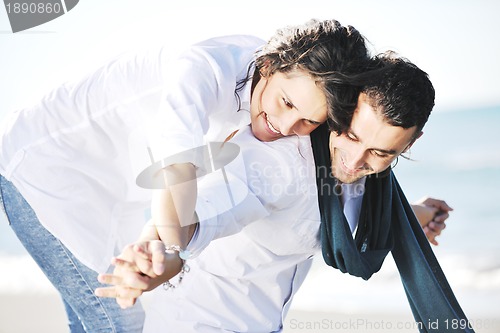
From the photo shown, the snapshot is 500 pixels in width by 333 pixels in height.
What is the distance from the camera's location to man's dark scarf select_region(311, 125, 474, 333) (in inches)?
73.0

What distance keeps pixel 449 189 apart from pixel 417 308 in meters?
5.63

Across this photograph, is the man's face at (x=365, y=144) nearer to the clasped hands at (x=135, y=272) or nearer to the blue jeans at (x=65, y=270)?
the clasped hands at (x=135, y=272)

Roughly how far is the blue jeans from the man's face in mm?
743

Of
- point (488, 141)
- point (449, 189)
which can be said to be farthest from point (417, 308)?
point (488, 141)

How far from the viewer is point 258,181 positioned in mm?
1733

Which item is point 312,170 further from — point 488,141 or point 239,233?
point 488,141
